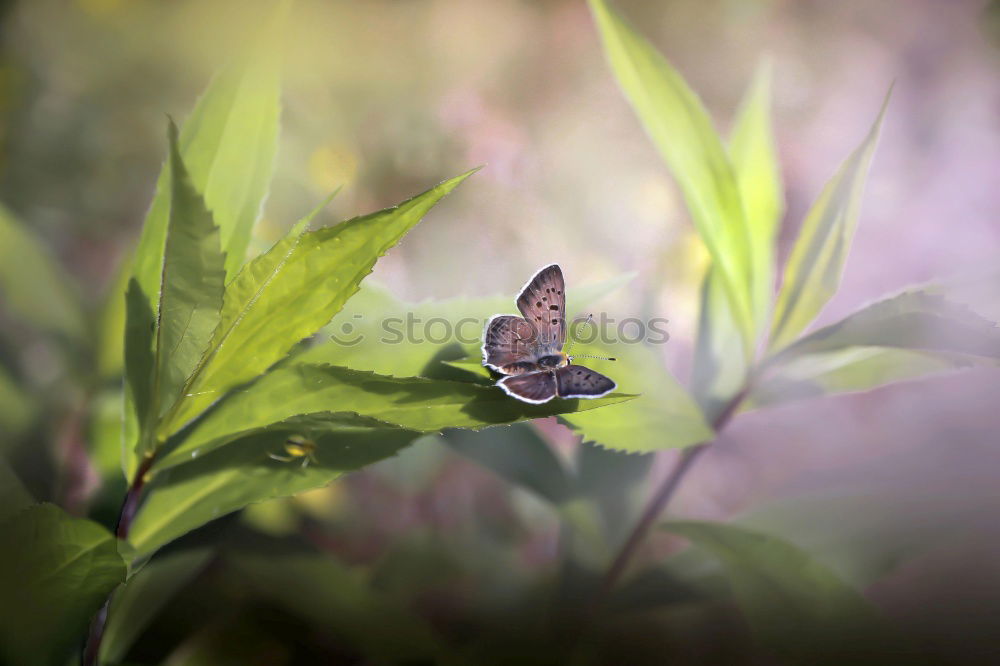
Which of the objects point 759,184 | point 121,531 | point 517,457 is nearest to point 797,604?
point 517,457

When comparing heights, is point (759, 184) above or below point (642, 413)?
above

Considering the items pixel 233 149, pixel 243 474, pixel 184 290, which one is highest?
pixel 233 149

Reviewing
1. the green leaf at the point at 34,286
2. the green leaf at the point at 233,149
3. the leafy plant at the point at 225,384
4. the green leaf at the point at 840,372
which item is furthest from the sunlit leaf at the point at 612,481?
the green leaf at the point at 34,286

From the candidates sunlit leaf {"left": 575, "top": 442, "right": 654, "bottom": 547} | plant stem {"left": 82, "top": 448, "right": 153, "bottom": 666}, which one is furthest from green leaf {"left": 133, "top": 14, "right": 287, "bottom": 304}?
sunlit leaf {"left": 575, "top": 442, "right": 654, "bottom": 547}

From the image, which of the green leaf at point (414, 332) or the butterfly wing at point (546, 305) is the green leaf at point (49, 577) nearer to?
the green leaf at point (414, 332)

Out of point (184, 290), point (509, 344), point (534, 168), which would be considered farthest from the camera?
point (534, 168)

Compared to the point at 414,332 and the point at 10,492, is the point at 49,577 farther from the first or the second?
the point at 414,332

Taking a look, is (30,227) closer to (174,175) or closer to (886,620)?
(174,175)

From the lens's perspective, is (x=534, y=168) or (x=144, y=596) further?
(x=534, y=168)

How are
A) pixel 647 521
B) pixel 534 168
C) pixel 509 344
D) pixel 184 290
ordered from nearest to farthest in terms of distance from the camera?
1. pixel 184 290
2. pixel 509 344
3. pixel 647 521
4. pixel 534 168
